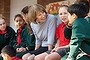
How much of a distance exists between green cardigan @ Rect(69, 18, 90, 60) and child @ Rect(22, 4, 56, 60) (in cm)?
111

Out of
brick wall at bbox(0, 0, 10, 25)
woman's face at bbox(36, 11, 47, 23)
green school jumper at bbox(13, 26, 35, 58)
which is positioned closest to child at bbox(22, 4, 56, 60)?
woman's face at bbox(36, 11, 47, 23)

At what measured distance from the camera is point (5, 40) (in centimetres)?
524

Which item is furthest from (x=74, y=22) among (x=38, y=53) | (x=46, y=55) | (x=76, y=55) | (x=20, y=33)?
(x=20, y=33)

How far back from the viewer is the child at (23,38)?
15.5 feet

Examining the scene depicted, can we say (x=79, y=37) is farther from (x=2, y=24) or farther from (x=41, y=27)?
(x=2, y=24)

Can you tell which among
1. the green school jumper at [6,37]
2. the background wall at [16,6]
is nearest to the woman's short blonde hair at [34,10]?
the green school jumper at [6,37]

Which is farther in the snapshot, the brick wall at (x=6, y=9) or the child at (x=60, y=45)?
the brick wall at (x=6, y=9)

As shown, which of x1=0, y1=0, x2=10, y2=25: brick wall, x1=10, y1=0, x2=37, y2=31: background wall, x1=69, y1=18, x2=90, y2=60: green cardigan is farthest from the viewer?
x1=0, y1=0, x2=10, y2=25: brick wall

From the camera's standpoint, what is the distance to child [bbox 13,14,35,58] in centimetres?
471

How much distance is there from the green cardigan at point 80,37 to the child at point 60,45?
0.55 metres

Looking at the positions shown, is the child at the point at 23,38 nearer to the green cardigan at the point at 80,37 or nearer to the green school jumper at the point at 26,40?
the green school jumper at the point at 26,40

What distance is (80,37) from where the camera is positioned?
122 inches

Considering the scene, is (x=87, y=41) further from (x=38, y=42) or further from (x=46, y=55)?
(x=38, y=42)

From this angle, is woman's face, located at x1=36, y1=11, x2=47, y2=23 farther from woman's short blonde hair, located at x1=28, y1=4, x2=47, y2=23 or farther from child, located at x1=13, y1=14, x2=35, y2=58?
child, located at x1=13, y1=14, x2=35, y2=58
